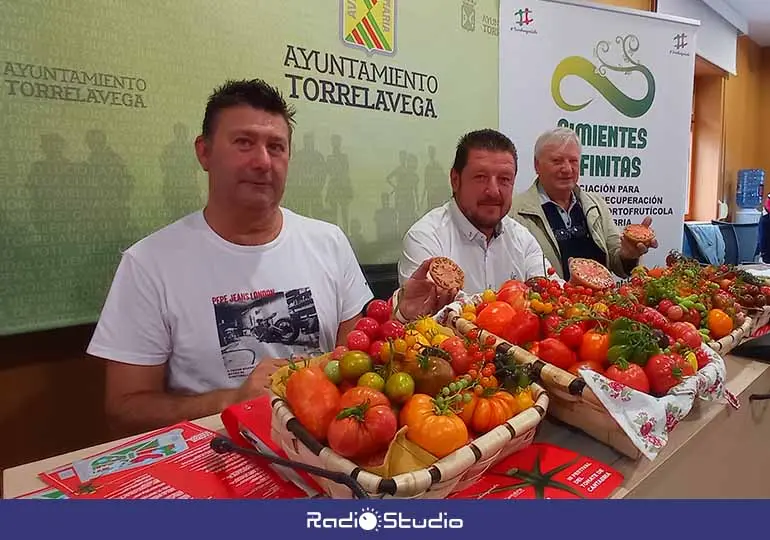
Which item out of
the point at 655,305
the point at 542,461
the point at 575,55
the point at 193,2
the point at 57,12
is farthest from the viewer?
the point at 575,55

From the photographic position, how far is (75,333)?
170 cm

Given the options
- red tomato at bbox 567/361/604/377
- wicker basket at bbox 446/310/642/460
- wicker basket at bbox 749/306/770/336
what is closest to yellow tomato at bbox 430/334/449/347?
wicker basket at bbox 446/310/642/460

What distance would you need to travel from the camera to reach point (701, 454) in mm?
1007

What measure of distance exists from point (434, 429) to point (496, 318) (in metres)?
0.43

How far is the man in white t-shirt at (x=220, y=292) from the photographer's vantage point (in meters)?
1.31

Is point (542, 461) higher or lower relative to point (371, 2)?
lower

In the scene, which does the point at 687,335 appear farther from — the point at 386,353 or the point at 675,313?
the point at 386,353

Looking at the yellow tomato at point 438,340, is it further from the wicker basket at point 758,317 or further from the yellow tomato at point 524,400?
the wicker basket at point 758,317

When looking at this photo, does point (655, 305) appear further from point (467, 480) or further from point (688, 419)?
point (467, 480)

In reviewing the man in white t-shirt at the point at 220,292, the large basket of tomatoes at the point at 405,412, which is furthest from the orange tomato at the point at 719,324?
the man in white t-shirt at the point at 220,292

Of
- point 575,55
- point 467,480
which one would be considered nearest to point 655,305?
point 467,480

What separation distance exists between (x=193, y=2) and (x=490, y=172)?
3.71ft

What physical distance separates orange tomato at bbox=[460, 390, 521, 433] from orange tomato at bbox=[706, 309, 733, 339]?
678mm

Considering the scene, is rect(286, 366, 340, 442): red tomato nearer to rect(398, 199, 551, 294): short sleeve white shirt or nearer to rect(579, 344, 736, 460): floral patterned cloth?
rect(579, 344, 736, 460): floral patterned cloth
